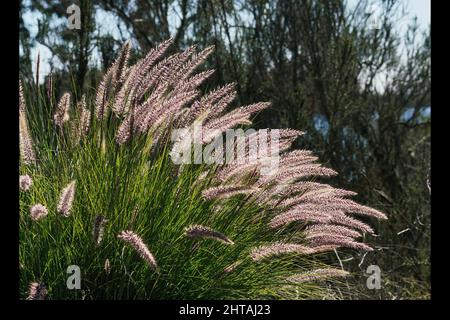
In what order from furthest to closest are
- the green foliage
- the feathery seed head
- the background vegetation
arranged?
1. the background vegetation
2. the green foliage
3. the feathery seed head

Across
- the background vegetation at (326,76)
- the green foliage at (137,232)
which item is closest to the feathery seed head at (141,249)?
the green foliage at (137,232)

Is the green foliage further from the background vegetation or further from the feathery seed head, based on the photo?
the background vegetation

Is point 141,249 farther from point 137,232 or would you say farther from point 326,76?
point 326,76

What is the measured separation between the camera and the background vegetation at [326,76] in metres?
4.83

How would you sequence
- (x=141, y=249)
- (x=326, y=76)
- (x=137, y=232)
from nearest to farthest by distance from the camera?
(x=141, y=249) → (x=137, y=232) → (x=326, y=76)

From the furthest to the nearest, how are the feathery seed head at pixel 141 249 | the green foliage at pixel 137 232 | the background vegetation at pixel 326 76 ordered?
1. the background vegetation at pixel 326 76
2. the green foliage at pixel 137 232
3. the feathery seed head at pixel 141 249

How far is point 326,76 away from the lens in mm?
5230

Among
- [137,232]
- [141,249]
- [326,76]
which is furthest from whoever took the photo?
[326,76]

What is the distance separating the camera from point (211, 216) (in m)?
2.33

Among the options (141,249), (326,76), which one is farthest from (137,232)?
(326,76)

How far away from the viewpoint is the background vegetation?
4.83 meters

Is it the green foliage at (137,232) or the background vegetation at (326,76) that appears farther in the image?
the background vegetation at (326,76)

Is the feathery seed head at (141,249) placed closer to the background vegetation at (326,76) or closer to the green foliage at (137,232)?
the green foliage at (137,232)

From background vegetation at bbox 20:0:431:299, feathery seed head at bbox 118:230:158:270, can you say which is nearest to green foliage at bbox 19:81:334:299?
feathery seed head at bbox 118:230:158:270
